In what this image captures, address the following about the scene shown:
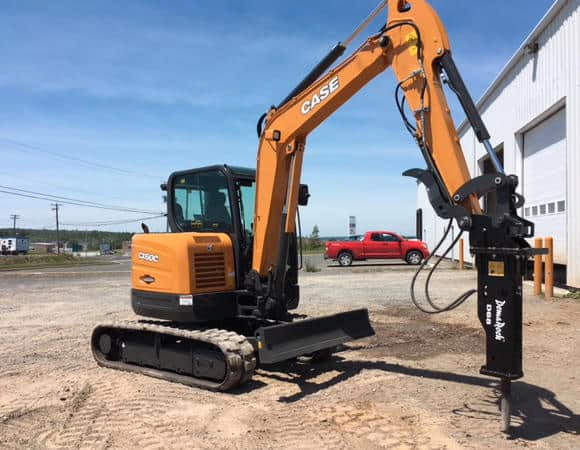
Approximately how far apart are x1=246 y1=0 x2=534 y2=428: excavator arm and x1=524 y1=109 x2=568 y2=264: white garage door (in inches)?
379

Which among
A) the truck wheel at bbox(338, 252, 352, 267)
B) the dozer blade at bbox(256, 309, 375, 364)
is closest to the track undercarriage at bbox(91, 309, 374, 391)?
the dozer blade at bbox(256, 309, 375, 364)

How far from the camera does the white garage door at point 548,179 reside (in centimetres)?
1435

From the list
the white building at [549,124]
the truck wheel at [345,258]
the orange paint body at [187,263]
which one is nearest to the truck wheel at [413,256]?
the truck wheel at [345,258]

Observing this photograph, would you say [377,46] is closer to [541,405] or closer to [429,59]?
[429,59]

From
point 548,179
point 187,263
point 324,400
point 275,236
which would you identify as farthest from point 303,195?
point 548,179

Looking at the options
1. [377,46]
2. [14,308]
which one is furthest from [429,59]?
[14,308]

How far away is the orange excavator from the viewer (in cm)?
492

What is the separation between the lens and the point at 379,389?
6.08m

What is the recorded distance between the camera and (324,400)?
5.76 metres

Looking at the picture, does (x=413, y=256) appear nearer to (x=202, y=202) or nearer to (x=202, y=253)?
(x=202, y=202)

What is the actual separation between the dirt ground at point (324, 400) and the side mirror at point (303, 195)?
2157 mm

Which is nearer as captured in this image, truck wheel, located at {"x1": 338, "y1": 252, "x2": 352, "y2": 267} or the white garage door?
the white garage door

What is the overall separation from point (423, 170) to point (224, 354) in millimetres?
2936

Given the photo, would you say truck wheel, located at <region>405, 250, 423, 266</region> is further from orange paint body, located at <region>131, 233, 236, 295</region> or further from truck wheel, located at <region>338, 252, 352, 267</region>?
orange paint body, located at <region>131, 233, 236, 295</region>
